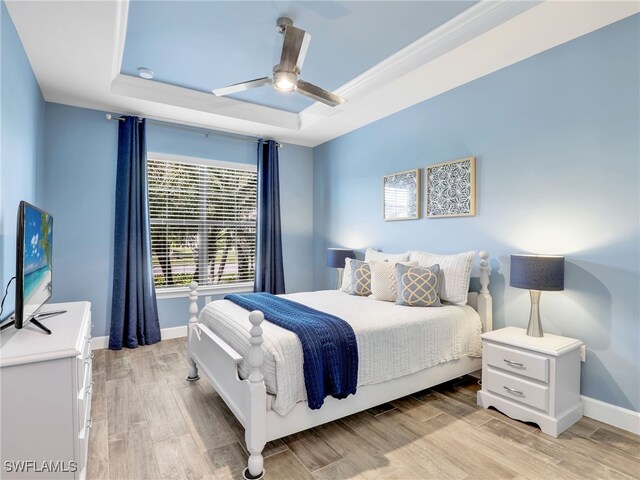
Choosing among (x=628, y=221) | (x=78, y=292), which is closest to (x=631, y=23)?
(x=628, y=221)

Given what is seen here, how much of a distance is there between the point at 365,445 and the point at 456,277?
5.17ft

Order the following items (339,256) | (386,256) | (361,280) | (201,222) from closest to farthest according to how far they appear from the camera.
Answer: (361,280) < (386,256) < (339,256) < (201,222)

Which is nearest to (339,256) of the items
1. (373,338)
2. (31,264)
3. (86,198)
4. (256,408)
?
(373,338)

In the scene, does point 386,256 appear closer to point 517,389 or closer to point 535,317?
point 535,317

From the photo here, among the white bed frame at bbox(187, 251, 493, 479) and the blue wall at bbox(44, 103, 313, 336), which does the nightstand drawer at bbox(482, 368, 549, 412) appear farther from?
the blue wall at bbox(44, 103, 313, 336)

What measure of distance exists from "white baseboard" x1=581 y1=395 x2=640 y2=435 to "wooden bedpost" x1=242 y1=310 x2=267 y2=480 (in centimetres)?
227

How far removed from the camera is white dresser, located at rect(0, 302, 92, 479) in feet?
4.58

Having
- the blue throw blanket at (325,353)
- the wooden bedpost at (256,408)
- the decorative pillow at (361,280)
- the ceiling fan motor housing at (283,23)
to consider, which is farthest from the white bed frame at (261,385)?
the ceiling fan motor housing at (283,23)

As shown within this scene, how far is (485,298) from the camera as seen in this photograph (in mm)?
2998

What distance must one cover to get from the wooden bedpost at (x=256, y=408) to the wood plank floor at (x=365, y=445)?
0.10 metres

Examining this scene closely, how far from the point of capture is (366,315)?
2615 mm

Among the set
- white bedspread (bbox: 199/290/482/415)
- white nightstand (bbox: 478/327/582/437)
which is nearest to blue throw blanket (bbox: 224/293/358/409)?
white bedspread (bbox: 199/290/482/415)

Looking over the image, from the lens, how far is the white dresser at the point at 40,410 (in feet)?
4.58

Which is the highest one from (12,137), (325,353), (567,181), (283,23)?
(283,23)
